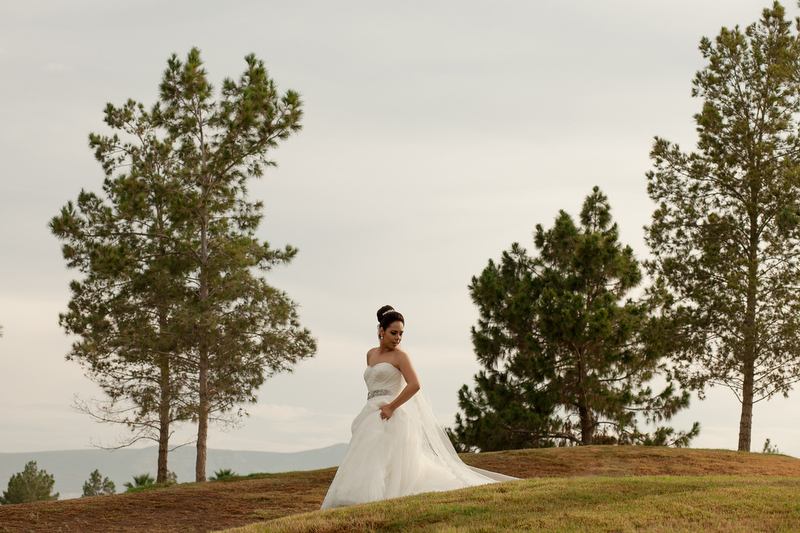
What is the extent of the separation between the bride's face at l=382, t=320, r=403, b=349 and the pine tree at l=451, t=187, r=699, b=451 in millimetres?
13782

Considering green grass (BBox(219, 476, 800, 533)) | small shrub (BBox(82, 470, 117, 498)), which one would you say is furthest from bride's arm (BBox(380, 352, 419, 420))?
small shrub (BBox(82, 470, 117, 498))

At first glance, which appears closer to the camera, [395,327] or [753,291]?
[395,327]

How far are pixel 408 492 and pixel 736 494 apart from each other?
390 centimetres

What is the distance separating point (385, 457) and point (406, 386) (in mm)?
918

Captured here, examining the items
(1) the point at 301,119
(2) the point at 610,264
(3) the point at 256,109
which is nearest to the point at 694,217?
(2) the point at 610,264

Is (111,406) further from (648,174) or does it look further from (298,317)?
(648,174)

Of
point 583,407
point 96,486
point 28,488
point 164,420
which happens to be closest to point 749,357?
point 583,407

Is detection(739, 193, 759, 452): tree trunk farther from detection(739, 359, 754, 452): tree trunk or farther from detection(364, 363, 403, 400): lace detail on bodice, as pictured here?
detection(364, 363, 403, 400): lace detail on bodice

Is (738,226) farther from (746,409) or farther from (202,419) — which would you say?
(202,419)

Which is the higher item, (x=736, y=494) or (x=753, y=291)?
(x=753, y=291)

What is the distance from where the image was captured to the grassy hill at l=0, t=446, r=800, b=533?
6.93 m

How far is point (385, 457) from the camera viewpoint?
8555mm

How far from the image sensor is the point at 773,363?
22.5 meters

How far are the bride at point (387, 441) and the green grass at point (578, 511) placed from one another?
0.49m
